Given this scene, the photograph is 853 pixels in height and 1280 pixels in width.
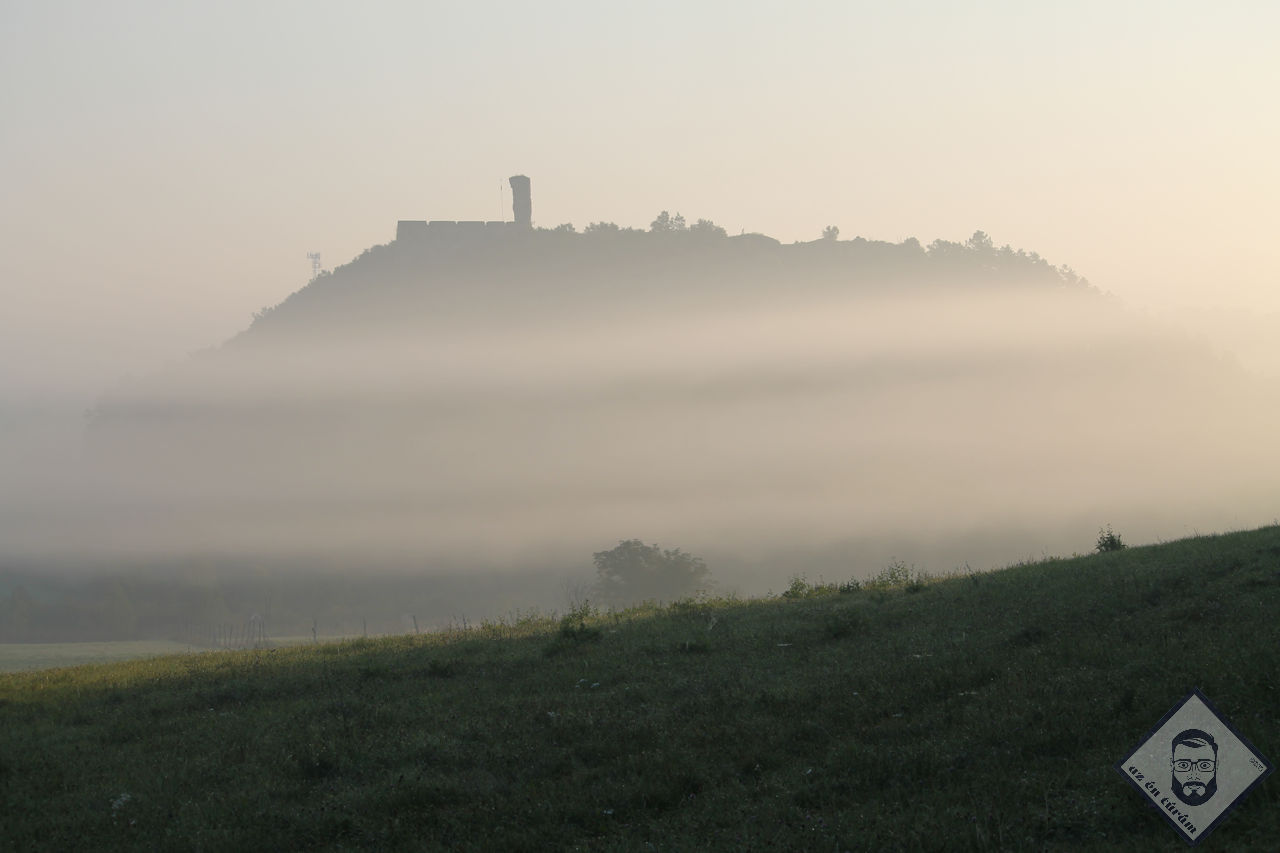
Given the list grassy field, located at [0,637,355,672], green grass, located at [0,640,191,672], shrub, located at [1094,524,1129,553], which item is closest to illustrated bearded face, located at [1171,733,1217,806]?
shrub, located at [1094,524,1129,553]

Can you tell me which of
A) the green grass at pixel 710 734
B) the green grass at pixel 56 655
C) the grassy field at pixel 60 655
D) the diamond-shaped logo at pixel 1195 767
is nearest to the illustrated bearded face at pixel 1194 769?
the diamond-shaped logo at pixel 1195 767

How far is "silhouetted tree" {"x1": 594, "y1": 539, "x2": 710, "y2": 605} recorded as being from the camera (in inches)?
5925

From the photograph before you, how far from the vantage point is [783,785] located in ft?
39.4

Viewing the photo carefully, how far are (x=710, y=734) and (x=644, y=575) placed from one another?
457ft

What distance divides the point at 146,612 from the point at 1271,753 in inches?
7694

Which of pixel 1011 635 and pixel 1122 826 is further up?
pixel 1011 635

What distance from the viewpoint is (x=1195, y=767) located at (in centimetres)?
1000

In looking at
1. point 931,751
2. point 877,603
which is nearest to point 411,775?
point 931,751

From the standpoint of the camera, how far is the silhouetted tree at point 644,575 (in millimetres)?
150500

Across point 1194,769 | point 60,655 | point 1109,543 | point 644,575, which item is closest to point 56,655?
point 60,655

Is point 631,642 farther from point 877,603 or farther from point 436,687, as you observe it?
point 877,603

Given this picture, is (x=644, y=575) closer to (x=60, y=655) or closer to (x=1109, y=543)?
(x=60, y=655)

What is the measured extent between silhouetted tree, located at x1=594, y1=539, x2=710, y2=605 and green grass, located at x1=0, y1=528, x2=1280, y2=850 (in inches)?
5087

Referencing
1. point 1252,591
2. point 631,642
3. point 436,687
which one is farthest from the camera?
point 631,642
